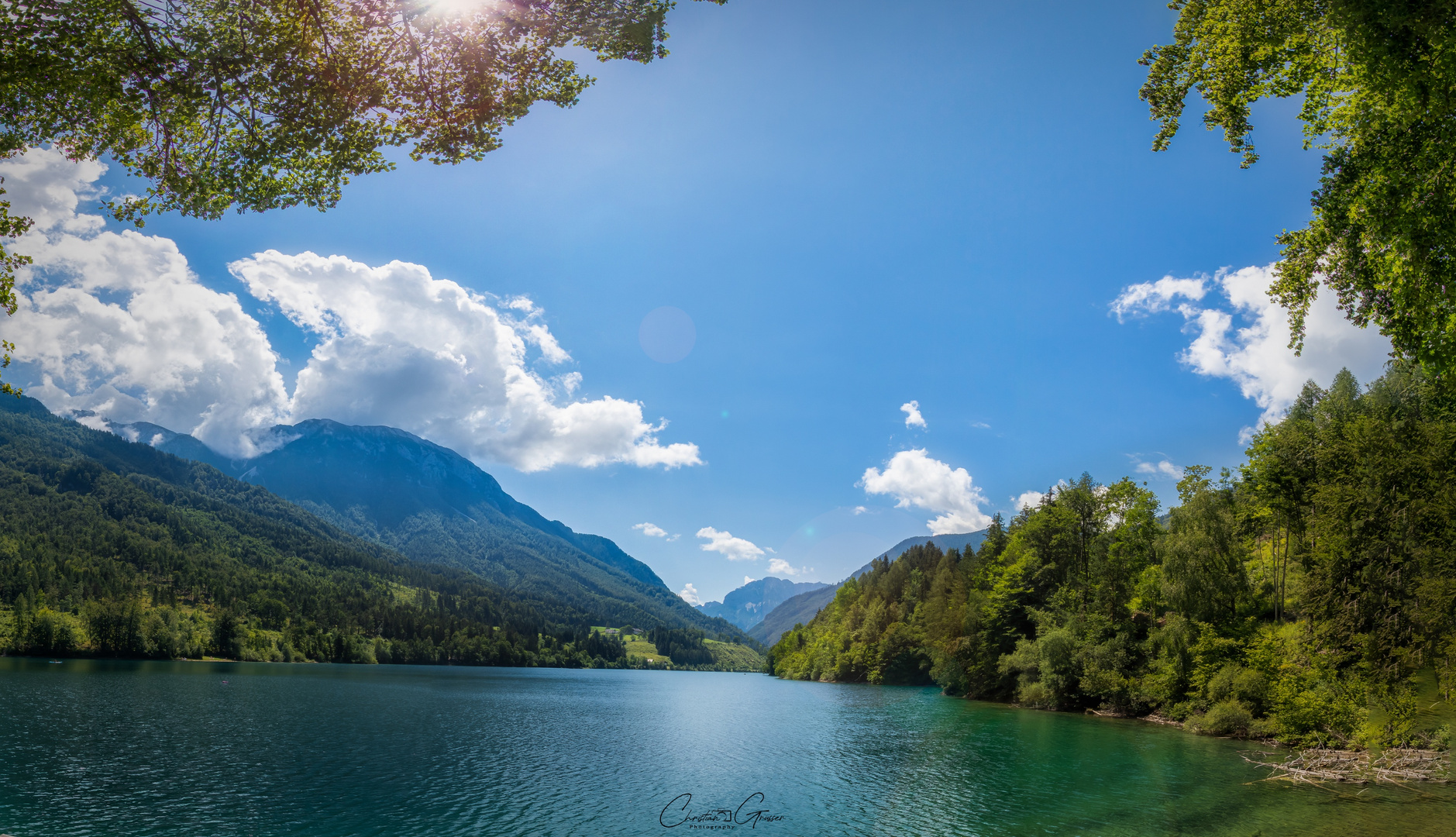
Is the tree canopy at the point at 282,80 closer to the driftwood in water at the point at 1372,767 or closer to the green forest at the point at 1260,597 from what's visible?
the green forest at the point at 1260,597

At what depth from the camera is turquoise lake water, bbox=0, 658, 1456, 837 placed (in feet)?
78.9

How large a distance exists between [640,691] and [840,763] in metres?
83.2

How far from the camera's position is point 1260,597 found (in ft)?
154

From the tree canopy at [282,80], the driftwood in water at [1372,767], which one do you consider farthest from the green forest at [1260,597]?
the tree canopy at [282,80]

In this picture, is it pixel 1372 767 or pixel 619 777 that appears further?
pixel 619 777

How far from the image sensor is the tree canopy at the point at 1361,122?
10.7 m

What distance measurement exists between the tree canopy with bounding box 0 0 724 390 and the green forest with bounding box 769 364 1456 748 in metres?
22.0

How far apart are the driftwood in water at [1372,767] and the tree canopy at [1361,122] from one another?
27750mm

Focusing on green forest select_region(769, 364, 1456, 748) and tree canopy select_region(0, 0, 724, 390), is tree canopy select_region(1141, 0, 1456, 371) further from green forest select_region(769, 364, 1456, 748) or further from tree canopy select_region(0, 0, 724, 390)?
tree canopy select_region(0, 0, 724, 390)

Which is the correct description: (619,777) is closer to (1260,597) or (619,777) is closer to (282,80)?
(282,80)

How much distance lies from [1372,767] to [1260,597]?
19.8m

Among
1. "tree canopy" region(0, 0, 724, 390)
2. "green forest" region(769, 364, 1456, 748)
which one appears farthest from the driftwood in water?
"tree canopy" region(0, 0, 724, 390)

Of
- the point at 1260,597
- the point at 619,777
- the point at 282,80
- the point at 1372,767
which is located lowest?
the point at 619,777

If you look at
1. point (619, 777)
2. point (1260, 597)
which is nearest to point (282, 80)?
point (619, 777)
